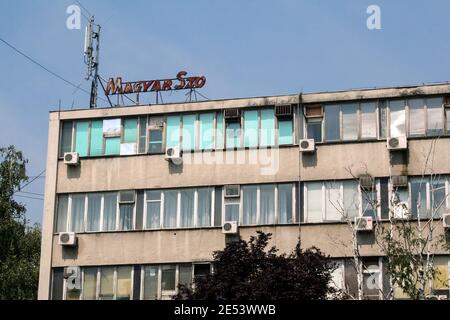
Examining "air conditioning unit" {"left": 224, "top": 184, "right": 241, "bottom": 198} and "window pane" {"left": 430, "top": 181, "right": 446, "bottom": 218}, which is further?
"air conditioning unit" {"left": 224, "top": 184, "right": 241, "bottom": 198}

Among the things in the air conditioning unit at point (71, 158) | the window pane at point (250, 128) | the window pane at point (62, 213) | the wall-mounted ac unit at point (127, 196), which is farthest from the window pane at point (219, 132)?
the window pane at point (62, 213)

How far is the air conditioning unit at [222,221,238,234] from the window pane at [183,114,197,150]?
11.3 feet

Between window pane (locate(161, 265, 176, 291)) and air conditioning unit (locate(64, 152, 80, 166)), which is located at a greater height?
air conditioning unit (locate(64, 152, 80, 166))

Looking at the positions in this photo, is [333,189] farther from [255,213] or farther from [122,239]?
[122,239]

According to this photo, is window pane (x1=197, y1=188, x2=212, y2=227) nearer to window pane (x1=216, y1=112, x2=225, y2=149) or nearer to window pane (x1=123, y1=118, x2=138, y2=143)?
window pane (x1=216, y1=112, x2=225, y2=149)

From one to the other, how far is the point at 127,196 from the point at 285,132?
20.3 ft

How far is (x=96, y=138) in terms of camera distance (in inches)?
1358

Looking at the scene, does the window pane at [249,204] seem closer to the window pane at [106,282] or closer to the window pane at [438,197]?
the window pane at [106,282]

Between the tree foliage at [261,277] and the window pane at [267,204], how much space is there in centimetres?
438

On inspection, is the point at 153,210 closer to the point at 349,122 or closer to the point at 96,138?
the point at 96,138

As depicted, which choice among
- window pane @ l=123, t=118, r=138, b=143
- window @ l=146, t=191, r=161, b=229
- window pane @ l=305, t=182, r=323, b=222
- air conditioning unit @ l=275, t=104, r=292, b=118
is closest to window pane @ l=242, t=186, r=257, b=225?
window pane @ l=305, t=182, r=323, b=222

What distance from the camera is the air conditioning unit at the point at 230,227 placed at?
31438 millimetres

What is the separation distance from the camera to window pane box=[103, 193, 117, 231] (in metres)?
33.4
